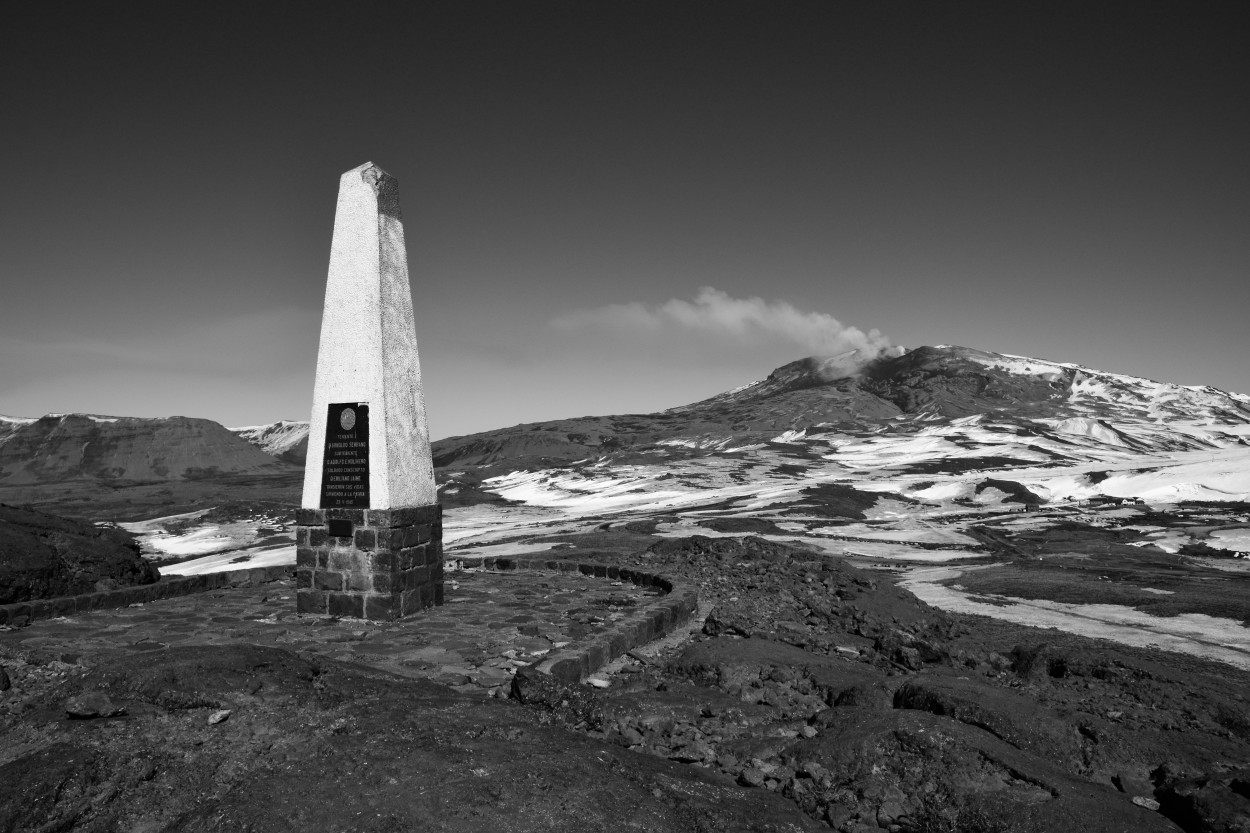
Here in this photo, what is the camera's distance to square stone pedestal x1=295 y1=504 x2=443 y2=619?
33.1 ft

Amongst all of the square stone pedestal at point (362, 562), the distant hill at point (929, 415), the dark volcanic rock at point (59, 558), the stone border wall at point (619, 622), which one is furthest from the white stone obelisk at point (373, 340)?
the distant hill at point (929, 415)

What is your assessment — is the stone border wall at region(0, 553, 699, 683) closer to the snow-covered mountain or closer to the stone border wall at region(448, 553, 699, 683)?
the stone border wall at region(448, 553, 699, 683)

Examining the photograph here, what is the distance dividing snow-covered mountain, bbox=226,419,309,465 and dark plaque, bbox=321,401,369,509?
15573 cm

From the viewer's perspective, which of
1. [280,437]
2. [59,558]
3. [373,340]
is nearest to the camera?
[373,340]

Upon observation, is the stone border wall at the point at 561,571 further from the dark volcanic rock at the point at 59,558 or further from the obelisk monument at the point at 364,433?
the obelisk monument at the point at 364,433

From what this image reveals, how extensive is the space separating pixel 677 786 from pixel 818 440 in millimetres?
101222

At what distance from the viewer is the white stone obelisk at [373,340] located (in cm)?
1018

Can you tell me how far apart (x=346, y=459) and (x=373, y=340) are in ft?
5.63

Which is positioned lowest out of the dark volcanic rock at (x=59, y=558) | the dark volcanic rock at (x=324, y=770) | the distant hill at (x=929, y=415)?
the dark volcanic rock at (x=324, y=770)

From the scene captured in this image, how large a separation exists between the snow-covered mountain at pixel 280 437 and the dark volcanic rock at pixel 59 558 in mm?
150103

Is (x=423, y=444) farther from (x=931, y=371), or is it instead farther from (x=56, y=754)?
(x=931, y=371)

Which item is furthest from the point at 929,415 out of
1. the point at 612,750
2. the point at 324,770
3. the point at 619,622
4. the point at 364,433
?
the point at 324,770

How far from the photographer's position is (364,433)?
10.2m

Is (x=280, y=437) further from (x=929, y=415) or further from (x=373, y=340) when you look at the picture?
(x=373, y=340)
